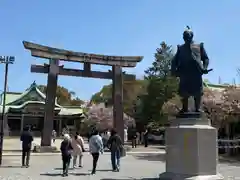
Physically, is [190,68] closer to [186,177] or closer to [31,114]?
[186,177]

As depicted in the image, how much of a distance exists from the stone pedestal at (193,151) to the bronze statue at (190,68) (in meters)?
0.86

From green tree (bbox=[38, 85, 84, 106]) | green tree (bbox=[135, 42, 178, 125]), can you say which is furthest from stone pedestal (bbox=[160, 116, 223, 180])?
green tree (bbox=[38, 85, 84, 106])

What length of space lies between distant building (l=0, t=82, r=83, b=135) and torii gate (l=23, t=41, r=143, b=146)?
30.2m

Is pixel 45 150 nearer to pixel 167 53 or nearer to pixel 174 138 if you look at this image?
pixel 174 138

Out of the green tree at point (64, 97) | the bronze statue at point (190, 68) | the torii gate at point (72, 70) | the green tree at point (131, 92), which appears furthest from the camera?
the green tree at point (64, 97)

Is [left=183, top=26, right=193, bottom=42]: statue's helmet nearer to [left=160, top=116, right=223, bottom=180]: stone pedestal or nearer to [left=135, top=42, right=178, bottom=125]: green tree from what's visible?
[left=160, top=116, right=223, bottom=180]: stone pedestal

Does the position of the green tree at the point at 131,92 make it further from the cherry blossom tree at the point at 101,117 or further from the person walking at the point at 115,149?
the person walking at the point at 115,149

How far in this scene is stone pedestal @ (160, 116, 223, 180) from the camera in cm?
1022

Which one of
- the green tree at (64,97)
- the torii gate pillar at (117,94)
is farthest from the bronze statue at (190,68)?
the green tree at (64,97)

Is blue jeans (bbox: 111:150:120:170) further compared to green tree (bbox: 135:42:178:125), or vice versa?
green tree (bbox: 135:42:178:125)

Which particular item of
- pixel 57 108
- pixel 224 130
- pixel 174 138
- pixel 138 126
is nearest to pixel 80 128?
pixel 57 108

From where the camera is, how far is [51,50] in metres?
24.5

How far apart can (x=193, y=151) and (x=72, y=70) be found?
1687 centimetres

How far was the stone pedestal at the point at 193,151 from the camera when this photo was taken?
10216 millimetres
